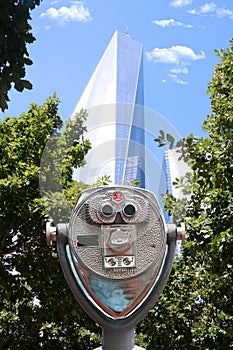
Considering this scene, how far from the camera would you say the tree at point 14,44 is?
3283mm

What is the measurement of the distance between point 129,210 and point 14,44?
1066mm

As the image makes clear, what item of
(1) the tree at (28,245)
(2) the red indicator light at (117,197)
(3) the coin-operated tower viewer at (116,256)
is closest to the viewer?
(3) the coin-operated tower viewer at (116,256)

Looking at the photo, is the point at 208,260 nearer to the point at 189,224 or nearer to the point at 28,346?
the point at 189,224

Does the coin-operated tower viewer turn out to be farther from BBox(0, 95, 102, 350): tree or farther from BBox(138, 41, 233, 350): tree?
BBox(0, 95, 102, 350): tree

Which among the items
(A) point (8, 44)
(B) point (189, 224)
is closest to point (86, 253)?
(A) point (8, 44)

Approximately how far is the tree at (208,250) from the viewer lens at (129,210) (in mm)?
3022

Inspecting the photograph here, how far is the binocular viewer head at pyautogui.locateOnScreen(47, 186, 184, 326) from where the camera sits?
3178 mm

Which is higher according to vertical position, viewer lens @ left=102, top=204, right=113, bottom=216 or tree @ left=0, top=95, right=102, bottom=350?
tree @ left=0, top=95, right=102, bottom=350

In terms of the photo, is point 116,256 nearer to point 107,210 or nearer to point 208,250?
point 107,210

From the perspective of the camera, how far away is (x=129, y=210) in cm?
326

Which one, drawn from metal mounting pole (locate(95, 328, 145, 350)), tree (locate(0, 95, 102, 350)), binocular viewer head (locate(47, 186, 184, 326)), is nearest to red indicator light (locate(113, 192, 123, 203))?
binocular viewer head (locate(47, 186, 184, 326))

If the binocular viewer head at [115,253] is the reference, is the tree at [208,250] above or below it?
above

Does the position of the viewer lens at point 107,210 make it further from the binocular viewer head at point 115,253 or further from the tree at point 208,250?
the tree at point 208,250

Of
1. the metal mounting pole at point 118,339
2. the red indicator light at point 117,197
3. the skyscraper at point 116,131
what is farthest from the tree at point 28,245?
the metal mounting pole at point 118,339
